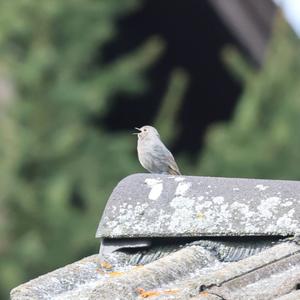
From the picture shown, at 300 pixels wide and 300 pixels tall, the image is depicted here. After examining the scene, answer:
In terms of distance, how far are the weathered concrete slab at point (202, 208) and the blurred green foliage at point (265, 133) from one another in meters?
7.12

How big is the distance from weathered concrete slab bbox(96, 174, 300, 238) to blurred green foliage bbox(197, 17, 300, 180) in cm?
712

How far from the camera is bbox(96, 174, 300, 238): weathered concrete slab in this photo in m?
3.64

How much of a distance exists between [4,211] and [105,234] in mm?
7032

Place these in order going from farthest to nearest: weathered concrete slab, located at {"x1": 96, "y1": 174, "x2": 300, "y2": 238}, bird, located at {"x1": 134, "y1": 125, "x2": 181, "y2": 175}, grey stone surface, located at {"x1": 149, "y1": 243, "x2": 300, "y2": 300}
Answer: bird, located at {"x1": 134, "y1": 125, "x2": 181, "y2": 175}
weathered concrete slab, located at {"x1": 96, "y1": 174, "x2": 300, "y2": 238}
grey stone surface, located at {"x1": 149, "y1": 243, "x2": 300, "y2": 300}

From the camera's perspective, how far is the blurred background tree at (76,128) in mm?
10578

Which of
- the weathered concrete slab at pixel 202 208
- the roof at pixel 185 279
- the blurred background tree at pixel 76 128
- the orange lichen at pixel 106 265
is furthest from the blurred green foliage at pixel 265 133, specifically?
the roof at pixel 185 279

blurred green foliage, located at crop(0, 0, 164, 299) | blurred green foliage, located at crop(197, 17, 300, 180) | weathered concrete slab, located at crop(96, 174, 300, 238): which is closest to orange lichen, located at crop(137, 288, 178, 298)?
weathered concrete slab, located at crop(96, 174, 300, 238)

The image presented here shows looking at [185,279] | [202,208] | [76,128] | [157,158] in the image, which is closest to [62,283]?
[185,279]

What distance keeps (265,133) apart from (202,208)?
763 cm

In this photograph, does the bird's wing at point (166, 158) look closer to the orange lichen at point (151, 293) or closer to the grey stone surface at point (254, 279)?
the grey stone surface at point (254, 279)

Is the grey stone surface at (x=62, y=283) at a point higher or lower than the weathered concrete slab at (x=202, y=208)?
lower

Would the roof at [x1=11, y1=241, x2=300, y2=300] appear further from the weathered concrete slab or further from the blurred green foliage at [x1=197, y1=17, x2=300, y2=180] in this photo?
the blurred green foliage at [x1=197, y1=17, x2=300, y2=180]

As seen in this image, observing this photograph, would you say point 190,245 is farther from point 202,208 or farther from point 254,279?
point 254,279

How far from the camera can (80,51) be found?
11.9 meters
